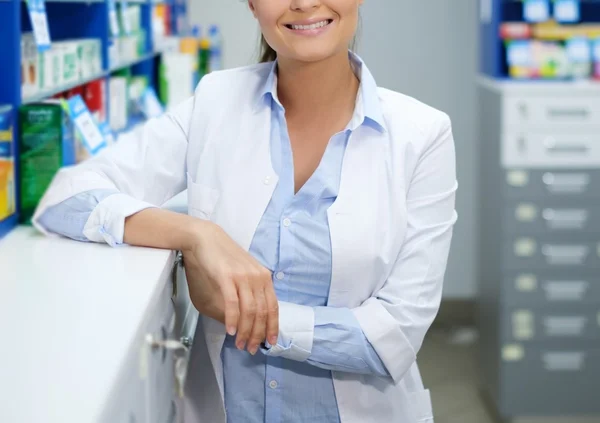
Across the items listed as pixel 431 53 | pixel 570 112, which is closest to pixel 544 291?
pixel 570 112

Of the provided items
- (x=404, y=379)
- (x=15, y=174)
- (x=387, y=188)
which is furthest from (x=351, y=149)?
(x=15, y=174)

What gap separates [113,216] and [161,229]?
0.09 metres

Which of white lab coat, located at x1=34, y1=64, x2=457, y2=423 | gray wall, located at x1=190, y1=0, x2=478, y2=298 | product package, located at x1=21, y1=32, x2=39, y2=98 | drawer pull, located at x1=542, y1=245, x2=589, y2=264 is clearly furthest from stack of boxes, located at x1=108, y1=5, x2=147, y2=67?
drawer pull, located at x1=542, y1=245, x2=589, y2=264

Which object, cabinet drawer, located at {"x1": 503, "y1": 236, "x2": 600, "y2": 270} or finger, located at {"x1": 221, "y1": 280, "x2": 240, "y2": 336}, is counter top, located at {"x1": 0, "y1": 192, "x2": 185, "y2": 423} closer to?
finger, located at {"x1": 221, "y1": 280, "x2": 240, "y2": 336}

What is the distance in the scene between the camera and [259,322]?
1448mm

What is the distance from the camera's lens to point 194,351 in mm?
1749

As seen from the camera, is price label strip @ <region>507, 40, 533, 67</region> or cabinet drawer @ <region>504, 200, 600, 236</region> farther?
price label strip @ <region>507, 40, 533, 67</region>

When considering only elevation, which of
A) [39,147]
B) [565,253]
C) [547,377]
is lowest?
[547,377]

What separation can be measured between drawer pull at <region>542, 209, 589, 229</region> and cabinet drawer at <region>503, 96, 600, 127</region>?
34 centimetres

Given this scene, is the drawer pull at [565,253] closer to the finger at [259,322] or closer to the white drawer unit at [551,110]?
the white drawer unit at [551,110]

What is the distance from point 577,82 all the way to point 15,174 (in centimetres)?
239

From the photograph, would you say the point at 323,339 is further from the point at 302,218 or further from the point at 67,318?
the point at 67,318

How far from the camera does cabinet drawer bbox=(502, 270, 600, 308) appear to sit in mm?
3627

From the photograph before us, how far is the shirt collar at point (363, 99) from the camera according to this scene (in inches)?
63.5
